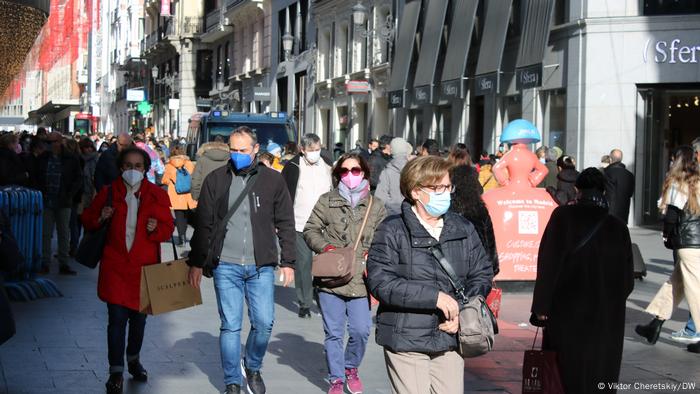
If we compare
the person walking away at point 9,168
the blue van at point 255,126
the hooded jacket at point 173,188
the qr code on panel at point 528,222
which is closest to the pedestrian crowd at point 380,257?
the qr code on panel at point 528,222

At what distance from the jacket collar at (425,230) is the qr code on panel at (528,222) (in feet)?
27.0

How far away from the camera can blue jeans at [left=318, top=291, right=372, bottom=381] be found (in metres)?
8.13

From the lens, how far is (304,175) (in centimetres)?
1151

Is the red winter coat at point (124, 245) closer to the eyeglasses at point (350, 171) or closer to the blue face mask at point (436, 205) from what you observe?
the eyeglasses at point (350, 171)

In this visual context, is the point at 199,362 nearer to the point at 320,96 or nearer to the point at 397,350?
the point at 397,350

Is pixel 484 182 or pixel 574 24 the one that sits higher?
pixel 574 24

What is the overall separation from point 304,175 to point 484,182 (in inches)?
274

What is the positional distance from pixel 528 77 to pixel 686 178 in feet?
48.7

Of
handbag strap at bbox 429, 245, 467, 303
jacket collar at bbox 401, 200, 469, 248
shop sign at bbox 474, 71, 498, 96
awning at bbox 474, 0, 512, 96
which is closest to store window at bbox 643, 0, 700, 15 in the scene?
awning at bbox 474, 0, 512, 96

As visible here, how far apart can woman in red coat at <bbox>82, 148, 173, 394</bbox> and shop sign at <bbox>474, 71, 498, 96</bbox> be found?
60.8 ft

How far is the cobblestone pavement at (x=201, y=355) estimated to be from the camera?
830 centimetres

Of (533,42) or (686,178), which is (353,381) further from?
(533,42)

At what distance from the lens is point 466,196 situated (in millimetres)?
8773

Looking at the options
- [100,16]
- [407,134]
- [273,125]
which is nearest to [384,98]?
[407,134]
